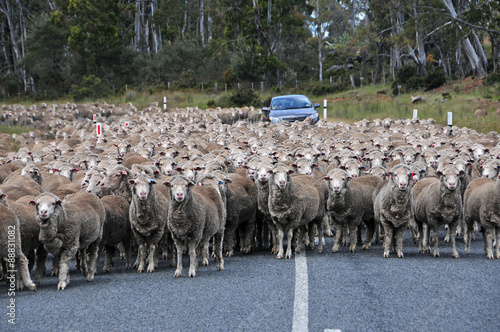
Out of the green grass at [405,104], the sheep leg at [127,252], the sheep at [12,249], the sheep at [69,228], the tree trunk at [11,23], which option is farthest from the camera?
the tree trunk at [11,23]

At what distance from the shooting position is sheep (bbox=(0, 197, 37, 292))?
7.80 meters

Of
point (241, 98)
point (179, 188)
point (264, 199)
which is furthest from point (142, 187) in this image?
point (241, 98)

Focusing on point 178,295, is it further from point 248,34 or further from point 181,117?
point 248,34

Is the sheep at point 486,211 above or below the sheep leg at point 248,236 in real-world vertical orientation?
above

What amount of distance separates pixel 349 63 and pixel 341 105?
2714 cm

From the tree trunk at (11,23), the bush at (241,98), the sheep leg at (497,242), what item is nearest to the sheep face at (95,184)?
the sheep leg at (497,242)

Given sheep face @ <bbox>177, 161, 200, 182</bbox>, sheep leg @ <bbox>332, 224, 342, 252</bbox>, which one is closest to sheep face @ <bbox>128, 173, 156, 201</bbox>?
sheep face @ <bbox>177, 161, 200, 182</bbox>

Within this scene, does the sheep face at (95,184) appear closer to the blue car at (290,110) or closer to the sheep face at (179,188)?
the sheep face at (179,188)

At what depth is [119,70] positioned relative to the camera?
2766 inches

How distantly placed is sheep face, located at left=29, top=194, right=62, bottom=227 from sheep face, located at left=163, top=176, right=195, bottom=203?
5.11 feet

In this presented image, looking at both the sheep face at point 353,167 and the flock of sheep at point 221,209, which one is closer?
the flock of sheep at point 221,209

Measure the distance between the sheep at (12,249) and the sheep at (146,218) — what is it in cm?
173

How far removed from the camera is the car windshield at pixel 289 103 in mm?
29234

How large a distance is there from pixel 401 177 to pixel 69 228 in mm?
5282
